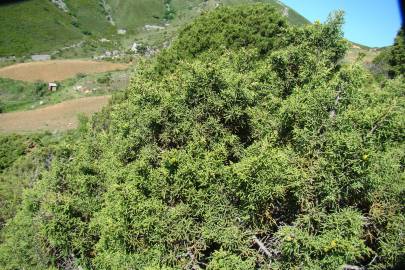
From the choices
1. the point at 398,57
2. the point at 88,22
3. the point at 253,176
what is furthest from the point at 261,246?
the point at 88,22

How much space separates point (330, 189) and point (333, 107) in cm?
216

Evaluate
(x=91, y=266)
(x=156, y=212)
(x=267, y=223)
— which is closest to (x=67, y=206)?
(x=91, y=266)

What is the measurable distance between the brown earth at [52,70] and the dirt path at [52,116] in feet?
69.0

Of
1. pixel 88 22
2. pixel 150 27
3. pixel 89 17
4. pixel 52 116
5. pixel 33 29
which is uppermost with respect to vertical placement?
pixel 52 116

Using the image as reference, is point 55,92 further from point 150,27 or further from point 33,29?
point 150,27

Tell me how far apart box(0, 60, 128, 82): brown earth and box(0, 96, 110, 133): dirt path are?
2102 cm

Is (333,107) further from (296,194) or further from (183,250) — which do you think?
(183,250)

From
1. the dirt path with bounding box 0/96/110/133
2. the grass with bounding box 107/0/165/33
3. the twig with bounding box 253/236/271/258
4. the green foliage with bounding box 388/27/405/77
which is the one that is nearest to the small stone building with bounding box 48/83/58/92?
the dirt path with bounding box 0/96/110/133

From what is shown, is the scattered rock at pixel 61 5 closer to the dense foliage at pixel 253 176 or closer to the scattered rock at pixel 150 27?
the scattered rock at pixel 150 27

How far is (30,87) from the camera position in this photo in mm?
81562

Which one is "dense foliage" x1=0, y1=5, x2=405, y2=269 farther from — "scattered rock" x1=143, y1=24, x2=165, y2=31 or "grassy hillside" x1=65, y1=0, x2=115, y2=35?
"scattered rock" x1=143, y1=24, x2=165, y2=31

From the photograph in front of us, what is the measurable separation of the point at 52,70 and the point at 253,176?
89867 millimetres

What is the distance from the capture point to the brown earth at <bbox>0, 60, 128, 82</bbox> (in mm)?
87562

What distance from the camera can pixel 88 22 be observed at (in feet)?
502
